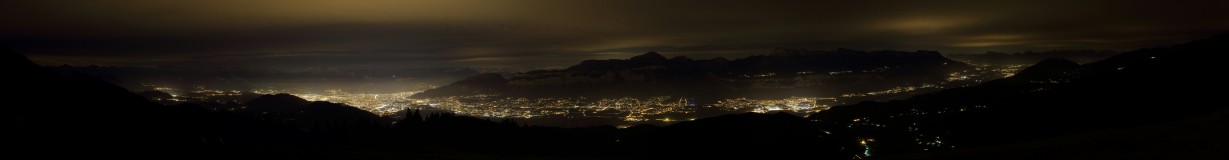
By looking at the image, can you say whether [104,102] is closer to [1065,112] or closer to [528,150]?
[528,150]

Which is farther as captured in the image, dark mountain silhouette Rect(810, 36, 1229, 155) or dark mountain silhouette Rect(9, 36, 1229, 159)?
dark mountain silhouette Rect(810, 36, 1229, 155)

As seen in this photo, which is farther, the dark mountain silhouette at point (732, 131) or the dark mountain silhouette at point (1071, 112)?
the dark mountain silhouette at point (1071, 112)

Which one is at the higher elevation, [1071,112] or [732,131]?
[732,131]

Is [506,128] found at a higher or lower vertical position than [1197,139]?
lower

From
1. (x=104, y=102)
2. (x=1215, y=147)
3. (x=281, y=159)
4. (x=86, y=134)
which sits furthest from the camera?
(x=281, y=159)

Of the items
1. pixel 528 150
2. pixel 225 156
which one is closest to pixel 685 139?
pixel 225 156

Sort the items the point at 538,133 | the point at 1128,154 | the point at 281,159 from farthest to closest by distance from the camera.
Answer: the point at 538,133 → the point at 281,159 → the point at 1128,154

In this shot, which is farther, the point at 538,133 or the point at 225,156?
the point at 538,133

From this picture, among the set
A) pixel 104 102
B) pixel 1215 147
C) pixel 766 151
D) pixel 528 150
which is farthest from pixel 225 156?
pixel 528 150

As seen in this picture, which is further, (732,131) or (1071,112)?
(1071,112)

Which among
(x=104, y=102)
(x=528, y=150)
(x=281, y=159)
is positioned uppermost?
(x=104, y=102)
